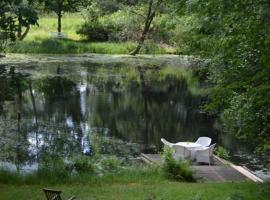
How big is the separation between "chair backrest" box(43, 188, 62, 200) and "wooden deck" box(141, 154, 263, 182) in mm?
5973

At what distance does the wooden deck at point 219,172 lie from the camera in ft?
44.4

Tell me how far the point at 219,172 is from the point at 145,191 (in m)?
4.19

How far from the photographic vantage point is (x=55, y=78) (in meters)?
29.7

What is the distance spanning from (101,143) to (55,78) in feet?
40.2

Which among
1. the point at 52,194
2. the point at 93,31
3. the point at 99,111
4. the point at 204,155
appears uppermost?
the point at 93,31

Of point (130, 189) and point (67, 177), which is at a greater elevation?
point (130, 189)

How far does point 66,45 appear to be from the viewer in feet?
139

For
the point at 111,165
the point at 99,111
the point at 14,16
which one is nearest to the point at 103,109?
the point at 99,111

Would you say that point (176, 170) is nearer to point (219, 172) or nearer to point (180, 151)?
point (219, 172)

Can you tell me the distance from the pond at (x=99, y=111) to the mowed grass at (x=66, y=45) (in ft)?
10.6

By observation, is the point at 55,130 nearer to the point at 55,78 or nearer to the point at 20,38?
the point at 55,78

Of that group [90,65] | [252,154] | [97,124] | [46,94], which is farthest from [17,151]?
[90,65]

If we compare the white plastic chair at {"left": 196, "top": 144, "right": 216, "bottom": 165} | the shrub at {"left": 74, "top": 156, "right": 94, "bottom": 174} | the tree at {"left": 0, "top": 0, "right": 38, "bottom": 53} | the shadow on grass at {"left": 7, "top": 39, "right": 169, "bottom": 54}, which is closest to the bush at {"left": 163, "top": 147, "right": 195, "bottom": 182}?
the shrub at {"left": 74, "top": 156, "right": 94, "bottom": 174}

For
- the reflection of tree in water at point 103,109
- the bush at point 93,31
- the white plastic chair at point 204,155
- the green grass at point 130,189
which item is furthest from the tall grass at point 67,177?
the bush at point 93,31
